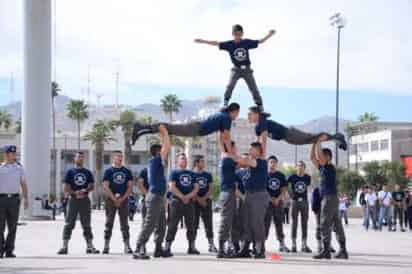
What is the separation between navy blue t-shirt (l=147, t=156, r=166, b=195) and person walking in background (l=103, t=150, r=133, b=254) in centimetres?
150

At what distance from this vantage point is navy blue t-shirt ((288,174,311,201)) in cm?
1812

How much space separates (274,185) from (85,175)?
4.18 metres

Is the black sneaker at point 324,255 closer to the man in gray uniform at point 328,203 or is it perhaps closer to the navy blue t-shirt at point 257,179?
the man in gray uniform at point 328,203

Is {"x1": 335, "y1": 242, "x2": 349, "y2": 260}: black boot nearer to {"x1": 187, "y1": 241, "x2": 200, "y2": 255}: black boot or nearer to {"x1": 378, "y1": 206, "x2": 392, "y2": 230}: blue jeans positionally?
{"x1": 187, "y1": 241, "x2": 200, "y2": 255}: black boot

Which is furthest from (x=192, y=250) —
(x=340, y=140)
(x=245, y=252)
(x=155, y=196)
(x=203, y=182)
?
(x=340, y=140)

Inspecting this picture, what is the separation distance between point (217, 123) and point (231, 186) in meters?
1.22

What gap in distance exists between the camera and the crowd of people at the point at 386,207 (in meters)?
33.0

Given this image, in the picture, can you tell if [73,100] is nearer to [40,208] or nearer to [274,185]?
[40,208]

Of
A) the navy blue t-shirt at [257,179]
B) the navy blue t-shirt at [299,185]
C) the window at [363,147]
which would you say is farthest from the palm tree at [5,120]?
the navy blue t-shirt at [257,179]

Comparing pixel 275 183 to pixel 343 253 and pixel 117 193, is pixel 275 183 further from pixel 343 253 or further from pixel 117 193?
pixel 117 193

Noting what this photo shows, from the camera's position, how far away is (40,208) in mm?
40781

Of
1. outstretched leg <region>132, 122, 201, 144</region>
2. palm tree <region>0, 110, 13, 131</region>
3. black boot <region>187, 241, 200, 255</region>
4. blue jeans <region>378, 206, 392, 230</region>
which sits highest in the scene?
palm tree <region>0, 110, 13, 131</region>

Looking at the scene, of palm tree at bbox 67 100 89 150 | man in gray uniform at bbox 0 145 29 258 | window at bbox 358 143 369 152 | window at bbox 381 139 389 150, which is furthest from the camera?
palm tree at bbox 67 100 89 150

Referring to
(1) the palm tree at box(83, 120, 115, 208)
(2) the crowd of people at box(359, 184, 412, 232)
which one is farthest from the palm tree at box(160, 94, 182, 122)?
(2) the crowd of people at box(359, 184, 412, 232)
